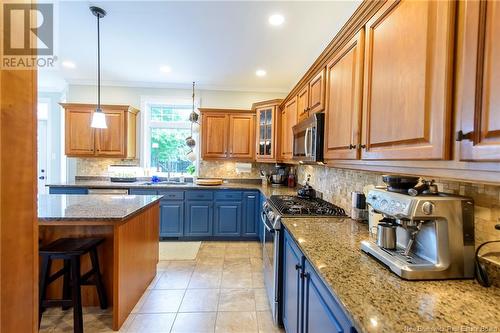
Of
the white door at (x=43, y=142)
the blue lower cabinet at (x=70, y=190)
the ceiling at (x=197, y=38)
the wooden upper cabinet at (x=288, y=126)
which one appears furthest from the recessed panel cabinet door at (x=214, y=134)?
the white door at (x=43, y=142)

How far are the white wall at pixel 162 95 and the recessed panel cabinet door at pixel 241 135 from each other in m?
0.41

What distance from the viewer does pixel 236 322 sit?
2.11 meters

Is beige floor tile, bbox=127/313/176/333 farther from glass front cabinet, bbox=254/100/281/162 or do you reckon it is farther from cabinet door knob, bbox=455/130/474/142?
glass front cabinet, bbox=254/100/281/162

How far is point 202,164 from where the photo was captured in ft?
15.7

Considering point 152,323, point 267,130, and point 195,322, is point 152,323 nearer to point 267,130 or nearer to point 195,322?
point 195,322

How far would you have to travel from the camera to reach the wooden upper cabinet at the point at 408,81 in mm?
862

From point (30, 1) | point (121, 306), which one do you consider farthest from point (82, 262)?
point (30, 1)

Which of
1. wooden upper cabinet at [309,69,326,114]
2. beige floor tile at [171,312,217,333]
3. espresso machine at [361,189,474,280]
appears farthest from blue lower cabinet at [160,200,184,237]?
espresso machine at [361,189,474,280]

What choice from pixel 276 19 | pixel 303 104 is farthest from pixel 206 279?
pixel 276 19

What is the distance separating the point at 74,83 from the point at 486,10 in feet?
18.0

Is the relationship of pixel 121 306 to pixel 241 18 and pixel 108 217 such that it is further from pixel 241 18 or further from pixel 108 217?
pixel 241 18

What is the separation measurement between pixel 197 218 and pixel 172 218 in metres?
0.40

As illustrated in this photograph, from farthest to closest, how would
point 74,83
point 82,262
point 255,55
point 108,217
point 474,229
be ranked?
point 74,83, point 255,55, point 82,262, point 108,217, point 474,229

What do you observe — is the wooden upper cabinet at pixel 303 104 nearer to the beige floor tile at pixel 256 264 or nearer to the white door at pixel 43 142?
the beige floor tile at pixel 256 264
